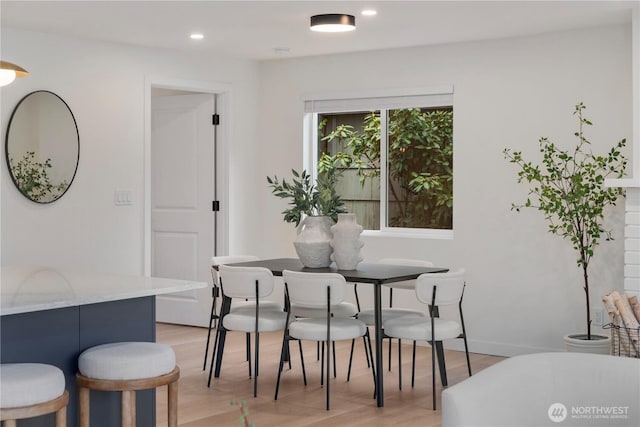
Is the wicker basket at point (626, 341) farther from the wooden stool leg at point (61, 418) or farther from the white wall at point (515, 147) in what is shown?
the wooden stool leg at point (61, 418)

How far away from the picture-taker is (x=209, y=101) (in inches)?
296

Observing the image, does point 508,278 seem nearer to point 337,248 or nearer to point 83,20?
point 337,248

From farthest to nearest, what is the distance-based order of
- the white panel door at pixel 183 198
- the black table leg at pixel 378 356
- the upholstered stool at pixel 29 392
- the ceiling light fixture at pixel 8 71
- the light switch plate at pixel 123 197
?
1. the white panel door at pixel 183 198
2. the light switch plate at pixel 123 197
3. the black table leg at pixel 378 356
4. the ceiling light fixture at pixel 8 71
5. the upholstered stool at pixel 29 392

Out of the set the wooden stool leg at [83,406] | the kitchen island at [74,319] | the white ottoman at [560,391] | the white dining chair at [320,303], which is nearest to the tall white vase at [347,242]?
the white dining chair at [320,303]

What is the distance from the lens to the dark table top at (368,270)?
4.98 m

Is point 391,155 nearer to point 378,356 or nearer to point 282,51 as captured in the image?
point 282,51

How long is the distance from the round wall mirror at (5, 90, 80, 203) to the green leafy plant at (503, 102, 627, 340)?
10.2 feet

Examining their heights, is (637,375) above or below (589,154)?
below

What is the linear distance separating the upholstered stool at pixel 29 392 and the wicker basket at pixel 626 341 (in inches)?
126

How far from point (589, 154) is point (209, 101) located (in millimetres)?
3226

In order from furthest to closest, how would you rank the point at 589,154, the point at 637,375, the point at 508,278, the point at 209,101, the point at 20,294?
the point at 209,101 → the point at 508,278 → the point at 589,154 → the point at 20,294 → the point at 637,375

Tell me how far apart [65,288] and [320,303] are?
1649mm

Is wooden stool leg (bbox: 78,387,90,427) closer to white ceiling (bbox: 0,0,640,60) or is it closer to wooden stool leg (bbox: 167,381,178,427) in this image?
wooden stool leg (bbox: 167,381,178,427)

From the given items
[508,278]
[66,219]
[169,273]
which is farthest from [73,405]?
[169,273]
